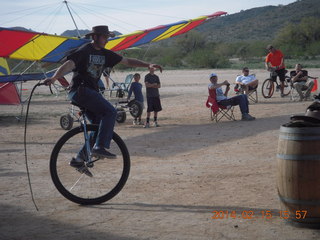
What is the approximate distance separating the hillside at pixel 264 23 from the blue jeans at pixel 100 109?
4056 inches

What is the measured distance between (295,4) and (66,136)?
120 meters

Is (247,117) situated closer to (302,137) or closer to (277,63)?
(277,63)

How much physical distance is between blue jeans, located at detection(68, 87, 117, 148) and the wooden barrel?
1.85 metres

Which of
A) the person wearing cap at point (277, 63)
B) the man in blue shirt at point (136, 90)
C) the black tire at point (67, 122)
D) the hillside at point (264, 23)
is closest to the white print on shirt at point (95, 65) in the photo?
the black tire at point (67, 122)

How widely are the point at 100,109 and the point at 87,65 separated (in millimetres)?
497

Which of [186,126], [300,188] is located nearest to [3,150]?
Answer: [186,126]

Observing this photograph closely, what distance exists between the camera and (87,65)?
6070mm

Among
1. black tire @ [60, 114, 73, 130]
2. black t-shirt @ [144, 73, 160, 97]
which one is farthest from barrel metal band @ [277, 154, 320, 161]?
black tire @ [60, 114, 73, 130]

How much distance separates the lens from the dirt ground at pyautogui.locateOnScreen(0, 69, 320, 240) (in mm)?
5012

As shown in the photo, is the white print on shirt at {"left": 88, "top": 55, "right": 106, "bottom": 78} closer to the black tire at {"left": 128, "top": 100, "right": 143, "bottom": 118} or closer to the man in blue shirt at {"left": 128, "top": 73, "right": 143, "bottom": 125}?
the man in blue shirt at {"left": 128, "top": 73, "right": 143, "bottom": 125}

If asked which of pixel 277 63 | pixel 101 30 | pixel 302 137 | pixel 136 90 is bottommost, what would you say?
pixel 136 90

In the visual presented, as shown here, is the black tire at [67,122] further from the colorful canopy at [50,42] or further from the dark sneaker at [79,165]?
the dark sneaker at [79,165]

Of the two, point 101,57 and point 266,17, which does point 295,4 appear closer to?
point 266,17
